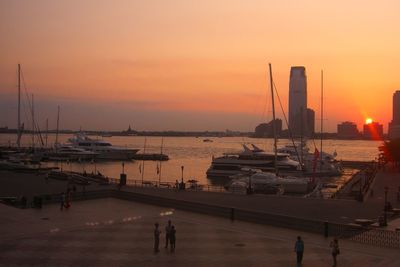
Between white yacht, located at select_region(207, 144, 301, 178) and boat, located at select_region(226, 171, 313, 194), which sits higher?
white yacht, located at select_region(207, 144, 301, 178)

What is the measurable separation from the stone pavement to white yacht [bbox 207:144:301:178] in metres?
53.1

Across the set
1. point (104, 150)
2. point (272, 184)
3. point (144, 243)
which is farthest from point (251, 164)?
point (144, 243)

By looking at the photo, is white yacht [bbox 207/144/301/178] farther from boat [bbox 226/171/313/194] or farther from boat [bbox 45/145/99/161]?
boat [bbox 45/145/99/161]

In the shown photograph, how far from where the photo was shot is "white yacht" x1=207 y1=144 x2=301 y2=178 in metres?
77.8

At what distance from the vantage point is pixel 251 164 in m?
78.6

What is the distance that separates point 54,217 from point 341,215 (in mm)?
15749

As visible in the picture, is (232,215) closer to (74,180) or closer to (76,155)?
(74,180)

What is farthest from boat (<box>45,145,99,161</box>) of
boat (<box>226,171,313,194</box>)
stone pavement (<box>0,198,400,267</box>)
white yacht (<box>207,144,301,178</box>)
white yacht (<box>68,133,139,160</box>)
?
stone pavement (<box>0,198,400,267</box>)

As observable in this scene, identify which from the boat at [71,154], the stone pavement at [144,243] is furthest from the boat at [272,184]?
the boat at [71,154]

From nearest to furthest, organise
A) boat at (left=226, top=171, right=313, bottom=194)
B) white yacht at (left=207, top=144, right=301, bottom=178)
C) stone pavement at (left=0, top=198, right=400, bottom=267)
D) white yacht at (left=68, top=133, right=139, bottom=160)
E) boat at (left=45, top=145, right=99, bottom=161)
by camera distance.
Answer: stone pavement at (left=0, top=198, right=400, bottom=267), boat at (left=226, top=171, right=313, bottom=194), white yacht at (left=207, top=144, right=301, bottom=178), boat at (left=45, top=145, right=99, bottom=161), white yacht at (left=68, top=133, right=139, bottom=160)

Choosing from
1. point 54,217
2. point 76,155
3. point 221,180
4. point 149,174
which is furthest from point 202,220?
→ point 76,155

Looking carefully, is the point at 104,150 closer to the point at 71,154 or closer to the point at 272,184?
the point at 71,154

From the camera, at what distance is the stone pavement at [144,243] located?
1698cm

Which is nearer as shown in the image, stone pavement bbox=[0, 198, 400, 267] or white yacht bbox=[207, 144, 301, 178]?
stone pavement bbox=[0, 198, 400, 267]
